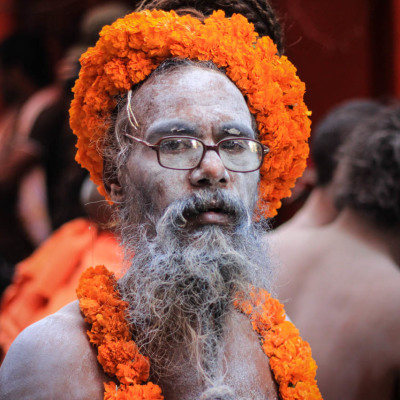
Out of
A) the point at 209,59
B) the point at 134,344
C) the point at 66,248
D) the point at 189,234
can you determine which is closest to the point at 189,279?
the point at 189,234

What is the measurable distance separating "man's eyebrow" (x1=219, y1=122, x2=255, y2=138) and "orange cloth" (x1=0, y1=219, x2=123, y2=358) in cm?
125

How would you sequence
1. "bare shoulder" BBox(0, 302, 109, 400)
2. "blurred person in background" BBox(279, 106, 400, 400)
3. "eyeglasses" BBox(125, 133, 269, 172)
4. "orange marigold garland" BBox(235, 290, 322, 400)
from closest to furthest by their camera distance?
1. "bare shoulder" BBox(0, 302, 109, 400)
2. "eyeglasses" BBox(125, 133, 269, 172)
3. "orange marigold garland" BBox(235, 290, 322, 400)
4. "blurred person in background" BBox(279, 106, 400, 400)

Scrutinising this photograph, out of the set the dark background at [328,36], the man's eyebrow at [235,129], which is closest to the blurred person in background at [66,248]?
the man's eyebrow at [235,129]

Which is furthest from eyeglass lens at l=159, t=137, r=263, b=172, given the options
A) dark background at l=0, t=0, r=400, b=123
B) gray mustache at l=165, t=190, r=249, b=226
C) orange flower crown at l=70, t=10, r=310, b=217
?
dark background at l=0, t=0, r=400, b=123

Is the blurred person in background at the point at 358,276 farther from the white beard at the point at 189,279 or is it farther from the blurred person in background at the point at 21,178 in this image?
the blurred person in background at the point at 21,178

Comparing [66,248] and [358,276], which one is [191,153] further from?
[66,248]

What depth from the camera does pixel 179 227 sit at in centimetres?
209

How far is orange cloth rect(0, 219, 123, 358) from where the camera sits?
338 cm

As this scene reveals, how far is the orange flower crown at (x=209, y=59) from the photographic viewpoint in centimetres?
225

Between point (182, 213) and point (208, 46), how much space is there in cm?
58

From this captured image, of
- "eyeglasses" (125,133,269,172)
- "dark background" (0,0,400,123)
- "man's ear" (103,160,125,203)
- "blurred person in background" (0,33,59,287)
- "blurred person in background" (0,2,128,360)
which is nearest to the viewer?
"eyeglasses" (125,133,269,172)

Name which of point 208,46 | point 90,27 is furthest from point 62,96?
point 208,46

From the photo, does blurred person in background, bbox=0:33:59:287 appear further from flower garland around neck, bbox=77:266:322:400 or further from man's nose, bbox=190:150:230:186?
man's nose, bbox=190:150:230:186

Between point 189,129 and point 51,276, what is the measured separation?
1709 millimetres
